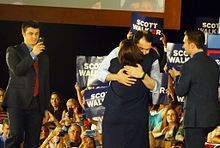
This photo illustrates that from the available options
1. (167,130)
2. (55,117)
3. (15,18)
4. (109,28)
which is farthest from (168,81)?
(15,18)

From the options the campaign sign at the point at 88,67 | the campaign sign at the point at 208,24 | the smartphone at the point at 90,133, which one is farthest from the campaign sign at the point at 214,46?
the smartphone at the point at 90,133

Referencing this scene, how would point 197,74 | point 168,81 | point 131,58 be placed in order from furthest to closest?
point 168,81, point 197,74, point 131,58

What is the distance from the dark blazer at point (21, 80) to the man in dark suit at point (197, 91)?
3.95 ft

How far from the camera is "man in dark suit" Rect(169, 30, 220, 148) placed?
4227 mm

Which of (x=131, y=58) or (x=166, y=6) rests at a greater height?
(x=166, y=6)

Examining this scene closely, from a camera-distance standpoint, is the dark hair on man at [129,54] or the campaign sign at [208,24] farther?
the campaign sign at [208,24]

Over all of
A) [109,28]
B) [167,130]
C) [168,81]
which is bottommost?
[167,130]

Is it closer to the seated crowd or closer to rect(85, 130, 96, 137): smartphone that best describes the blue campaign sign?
the seated crowd

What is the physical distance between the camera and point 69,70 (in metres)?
5.54

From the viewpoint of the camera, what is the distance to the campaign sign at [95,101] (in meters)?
5.23

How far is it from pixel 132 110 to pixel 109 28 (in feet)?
5.90

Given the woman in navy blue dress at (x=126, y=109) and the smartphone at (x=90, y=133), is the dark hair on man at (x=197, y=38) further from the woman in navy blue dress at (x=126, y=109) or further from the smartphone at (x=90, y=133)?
the smartphone at (x=90, y=133)

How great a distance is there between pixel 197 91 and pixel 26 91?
4.73 feet

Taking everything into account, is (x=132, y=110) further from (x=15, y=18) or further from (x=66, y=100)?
(x=15, y=18)
